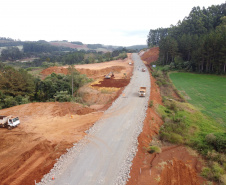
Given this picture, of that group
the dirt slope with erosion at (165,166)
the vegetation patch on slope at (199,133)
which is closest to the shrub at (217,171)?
the vegetation patch on slope at (199,133)

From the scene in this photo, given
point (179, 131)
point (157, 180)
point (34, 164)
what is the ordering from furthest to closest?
point (179, 131)
point (34, 164)
point (157, 180)

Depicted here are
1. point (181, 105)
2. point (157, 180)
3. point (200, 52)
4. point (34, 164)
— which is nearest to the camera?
point (157, 180)

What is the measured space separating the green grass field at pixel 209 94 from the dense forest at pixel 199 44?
6.36 metres

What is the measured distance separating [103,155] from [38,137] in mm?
7095

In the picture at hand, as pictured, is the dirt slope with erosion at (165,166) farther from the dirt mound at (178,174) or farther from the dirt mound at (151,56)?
the dirt mound at (151,56)

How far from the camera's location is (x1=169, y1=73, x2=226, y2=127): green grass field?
78.1ft

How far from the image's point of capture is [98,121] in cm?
1870

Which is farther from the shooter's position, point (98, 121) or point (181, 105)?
point (181, 105)

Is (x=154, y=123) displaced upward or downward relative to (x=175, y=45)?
downward

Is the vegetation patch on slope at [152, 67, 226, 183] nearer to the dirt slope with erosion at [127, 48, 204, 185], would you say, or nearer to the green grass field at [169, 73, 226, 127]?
the dirt slope with erosion at [127, 48, 204, 185]

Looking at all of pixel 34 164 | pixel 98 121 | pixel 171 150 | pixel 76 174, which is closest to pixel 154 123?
pixel 171 150

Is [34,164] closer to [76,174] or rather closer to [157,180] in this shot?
[76,174]

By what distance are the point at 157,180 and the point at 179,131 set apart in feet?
26.7

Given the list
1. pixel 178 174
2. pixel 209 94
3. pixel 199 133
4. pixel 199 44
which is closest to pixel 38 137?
pixel 178 174
